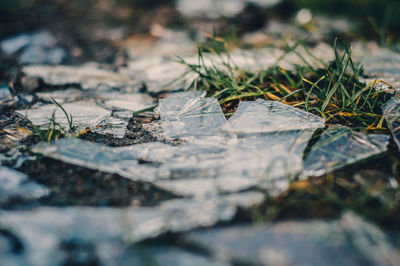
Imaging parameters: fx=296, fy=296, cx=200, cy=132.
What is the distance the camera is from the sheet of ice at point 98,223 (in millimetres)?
754

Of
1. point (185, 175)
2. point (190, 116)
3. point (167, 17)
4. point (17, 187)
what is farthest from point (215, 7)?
point (17, 187)

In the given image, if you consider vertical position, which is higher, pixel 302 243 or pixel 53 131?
pixel 53 131

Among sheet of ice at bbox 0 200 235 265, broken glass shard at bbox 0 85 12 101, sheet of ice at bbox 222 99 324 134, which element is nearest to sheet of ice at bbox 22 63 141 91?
broken glass shard at bbox 0 85 12 101

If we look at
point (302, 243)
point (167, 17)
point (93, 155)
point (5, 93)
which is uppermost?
point (167, 17)

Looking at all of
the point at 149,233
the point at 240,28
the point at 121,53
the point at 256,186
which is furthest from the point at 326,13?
the point at 149,233

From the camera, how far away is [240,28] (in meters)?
2.37

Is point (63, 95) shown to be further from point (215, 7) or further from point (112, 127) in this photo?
point (215, 7)

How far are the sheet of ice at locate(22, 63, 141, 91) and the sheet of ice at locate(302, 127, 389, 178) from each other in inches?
41.1

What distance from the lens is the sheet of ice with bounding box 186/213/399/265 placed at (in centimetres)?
72

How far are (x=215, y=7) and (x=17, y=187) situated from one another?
2381 millimetres

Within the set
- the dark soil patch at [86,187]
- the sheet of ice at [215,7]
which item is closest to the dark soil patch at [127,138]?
the dark soil patch at [86,187]

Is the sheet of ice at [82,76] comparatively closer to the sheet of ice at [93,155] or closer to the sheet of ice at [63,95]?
the sheet of ice at [63,95]

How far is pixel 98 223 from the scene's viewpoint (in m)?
0.81

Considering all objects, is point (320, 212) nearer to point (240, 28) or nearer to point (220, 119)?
point (220, 119)
